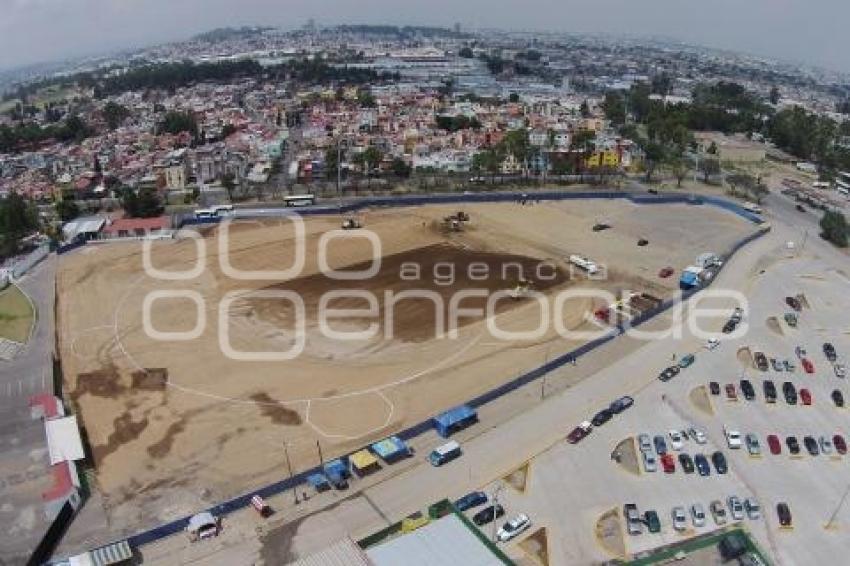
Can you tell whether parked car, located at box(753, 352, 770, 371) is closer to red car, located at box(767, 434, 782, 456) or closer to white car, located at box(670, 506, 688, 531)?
red car, located at box(767, 434, 782, 456)

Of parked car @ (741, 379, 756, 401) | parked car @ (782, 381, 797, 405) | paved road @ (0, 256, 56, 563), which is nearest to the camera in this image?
paved road @ (0, 256, 56, 563)

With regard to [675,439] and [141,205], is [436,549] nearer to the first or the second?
[675,439]

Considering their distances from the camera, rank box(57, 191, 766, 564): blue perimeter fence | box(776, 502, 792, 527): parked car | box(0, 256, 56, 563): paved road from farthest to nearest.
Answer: box(57, 191, 766, 564): blue perimeter fence, box(0, 256, 56, 563): paved road, box(776, 502, 792, 527): parked car

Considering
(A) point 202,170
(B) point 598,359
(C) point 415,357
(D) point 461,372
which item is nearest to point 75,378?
(C) point 415,357

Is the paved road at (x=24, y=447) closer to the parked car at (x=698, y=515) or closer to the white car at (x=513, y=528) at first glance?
the white car at (x=513, y=528)

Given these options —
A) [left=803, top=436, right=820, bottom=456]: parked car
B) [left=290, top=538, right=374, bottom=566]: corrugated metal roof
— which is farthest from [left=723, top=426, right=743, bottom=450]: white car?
[left=290, top=538, right=374, bottom=566]: corrugated metal roof

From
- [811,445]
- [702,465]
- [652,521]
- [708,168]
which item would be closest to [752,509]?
[702,465]

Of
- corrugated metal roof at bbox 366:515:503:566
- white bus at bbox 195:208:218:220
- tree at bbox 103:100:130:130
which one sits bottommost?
white bus at bbox 195:208:218:220
